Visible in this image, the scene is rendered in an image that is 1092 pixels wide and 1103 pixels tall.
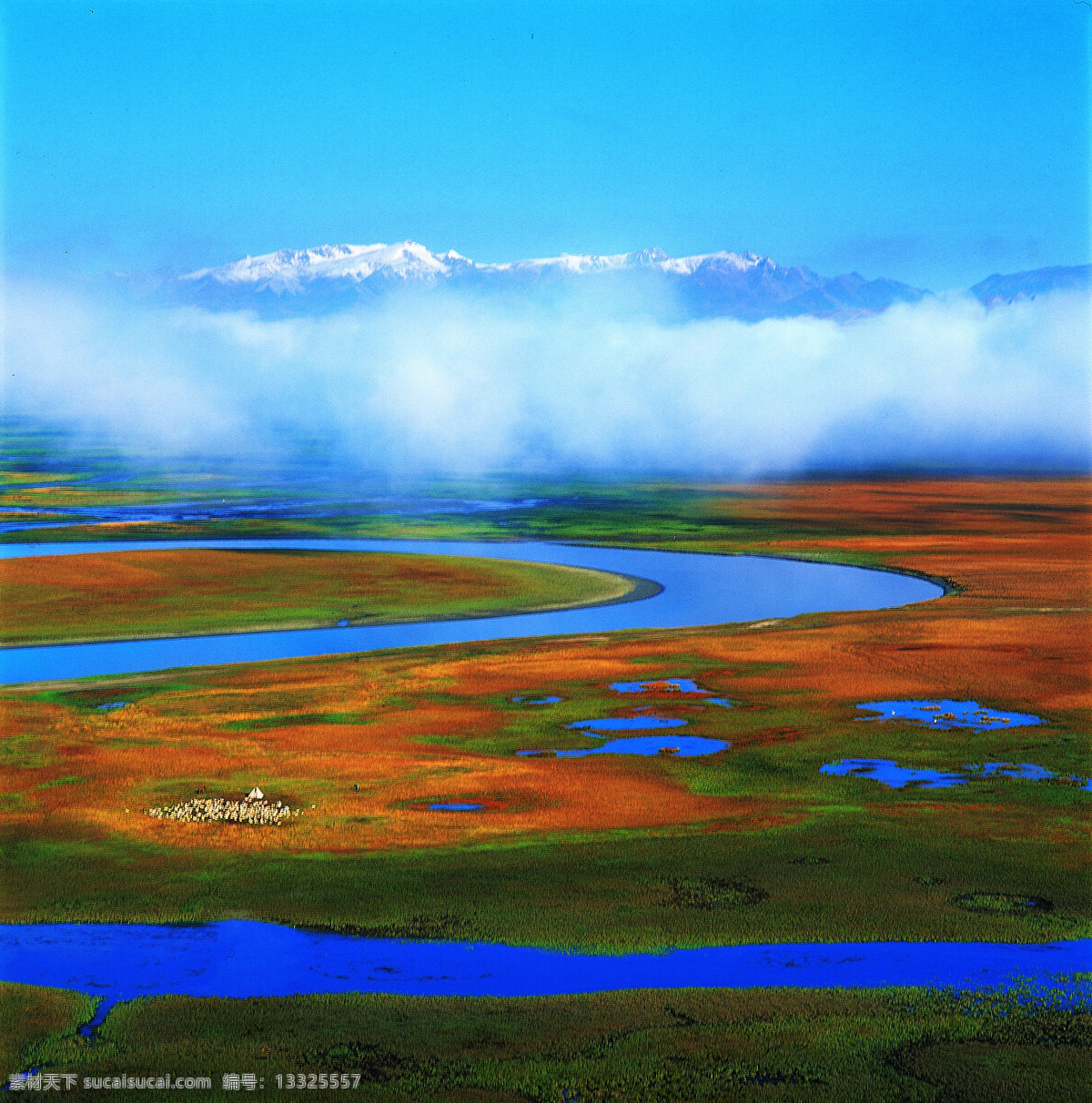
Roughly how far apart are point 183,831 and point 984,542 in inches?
3368

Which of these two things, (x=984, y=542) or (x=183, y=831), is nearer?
(x=183, y=831)

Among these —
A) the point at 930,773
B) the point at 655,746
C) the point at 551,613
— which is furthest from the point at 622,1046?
the point at 551,613

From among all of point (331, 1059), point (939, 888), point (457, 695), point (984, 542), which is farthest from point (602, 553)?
point (331, 1059)

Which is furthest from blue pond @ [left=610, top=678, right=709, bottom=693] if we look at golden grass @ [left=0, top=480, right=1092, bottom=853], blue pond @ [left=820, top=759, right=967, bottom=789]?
blue pond @ [left=820, top=759, right=967, bottom=789]

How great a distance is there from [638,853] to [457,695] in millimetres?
19382

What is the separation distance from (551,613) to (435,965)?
158 feet

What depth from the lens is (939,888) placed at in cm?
2416

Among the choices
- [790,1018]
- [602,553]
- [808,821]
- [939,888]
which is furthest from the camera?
[602,553]

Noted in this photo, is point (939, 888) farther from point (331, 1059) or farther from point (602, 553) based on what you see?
point (602, 553)

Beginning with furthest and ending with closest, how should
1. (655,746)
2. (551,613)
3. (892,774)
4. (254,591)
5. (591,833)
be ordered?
1. (254,591)
2. (551,613)
3. (655,746)
4. (892,774)
5. (591,833)

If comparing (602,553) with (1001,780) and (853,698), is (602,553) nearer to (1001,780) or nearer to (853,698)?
(853,698)

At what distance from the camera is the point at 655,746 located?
37.4 metres

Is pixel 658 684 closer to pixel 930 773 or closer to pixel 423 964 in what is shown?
pixel 930 773

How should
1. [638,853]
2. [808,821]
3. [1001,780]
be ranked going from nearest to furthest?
[638,853]
[808,821]
[1001,780]
